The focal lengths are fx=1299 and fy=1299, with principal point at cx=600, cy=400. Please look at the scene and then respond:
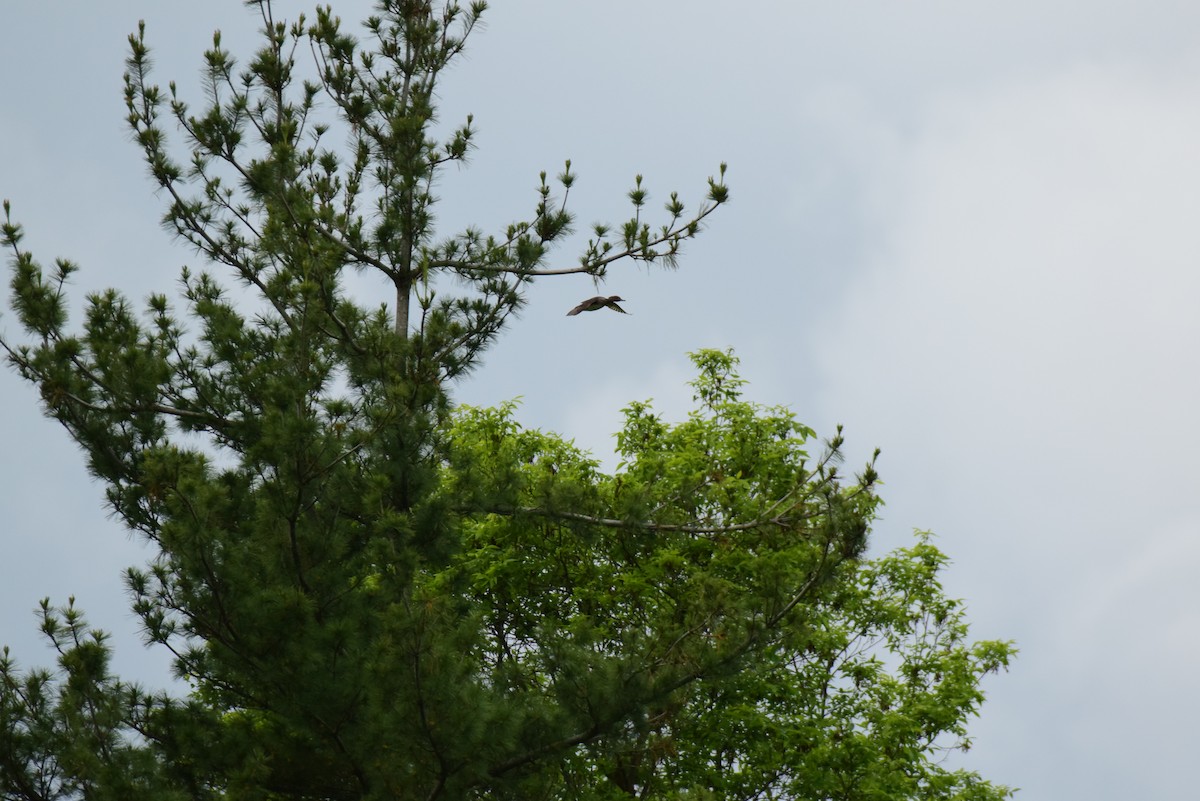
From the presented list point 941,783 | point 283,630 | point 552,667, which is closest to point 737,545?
point 941,783

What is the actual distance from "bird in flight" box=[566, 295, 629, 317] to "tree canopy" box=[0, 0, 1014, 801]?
523mm

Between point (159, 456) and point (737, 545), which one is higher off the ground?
point (737, 545)

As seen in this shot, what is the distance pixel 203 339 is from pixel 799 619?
6.12m

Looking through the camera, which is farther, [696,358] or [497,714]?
[696,358]

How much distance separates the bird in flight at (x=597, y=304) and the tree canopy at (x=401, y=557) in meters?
0.52

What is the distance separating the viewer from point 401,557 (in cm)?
912

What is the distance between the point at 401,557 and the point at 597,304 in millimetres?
4653

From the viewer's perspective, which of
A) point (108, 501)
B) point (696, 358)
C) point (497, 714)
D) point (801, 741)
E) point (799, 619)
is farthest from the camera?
point (696, 358)

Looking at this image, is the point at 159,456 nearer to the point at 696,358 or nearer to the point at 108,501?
the point at 108,501

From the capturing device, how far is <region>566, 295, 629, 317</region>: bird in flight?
13.0 meters

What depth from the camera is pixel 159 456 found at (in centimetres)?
1028

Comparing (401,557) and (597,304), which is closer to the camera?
(401,557)

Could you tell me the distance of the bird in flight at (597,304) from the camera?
1300cm

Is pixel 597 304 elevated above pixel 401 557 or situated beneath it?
elevated above
